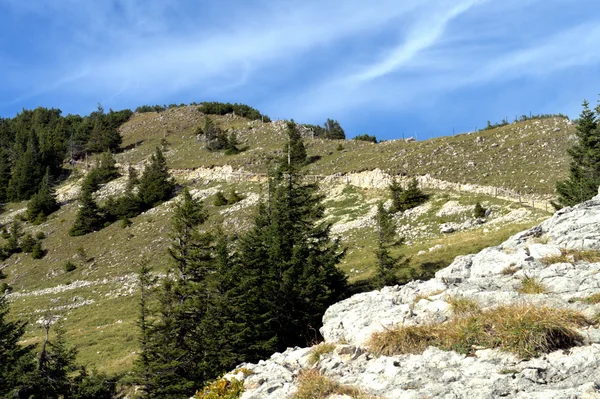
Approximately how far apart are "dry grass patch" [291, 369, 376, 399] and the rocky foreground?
0.18 m

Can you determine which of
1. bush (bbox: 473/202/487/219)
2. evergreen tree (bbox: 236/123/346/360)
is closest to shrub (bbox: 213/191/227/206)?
evergreen tree (bbox: 236/123/346/360)

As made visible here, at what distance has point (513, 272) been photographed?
11688 millimetres

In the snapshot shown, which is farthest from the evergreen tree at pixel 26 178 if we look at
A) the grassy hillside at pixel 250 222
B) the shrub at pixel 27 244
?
the shrub at pixel 27 244

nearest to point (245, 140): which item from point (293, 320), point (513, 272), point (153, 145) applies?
point (153, 145)

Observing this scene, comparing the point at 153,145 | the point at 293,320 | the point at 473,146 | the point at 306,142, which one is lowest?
the point at 293,320

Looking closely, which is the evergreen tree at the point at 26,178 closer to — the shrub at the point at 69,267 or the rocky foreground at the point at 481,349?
the shrub at the point at 69,267

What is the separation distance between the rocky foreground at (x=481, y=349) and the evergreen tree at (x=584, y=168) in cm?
2564

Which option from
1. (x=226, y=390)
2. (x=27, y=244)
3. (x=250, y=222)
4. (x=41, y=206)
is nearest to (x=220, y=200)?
(x=250, y=222)

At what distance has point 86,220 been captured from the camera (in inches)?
2977

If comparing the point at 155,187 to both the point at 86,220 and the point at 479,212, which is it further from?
the point at 479,212

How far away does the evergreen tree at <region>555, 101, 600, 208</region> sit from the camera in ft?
122

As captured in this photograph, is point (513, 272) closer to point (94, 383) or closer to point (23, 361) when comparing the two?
point (94, 383)

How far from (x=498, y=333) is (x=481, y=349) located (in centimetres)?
42

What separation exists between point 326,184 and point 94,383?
46.4m
